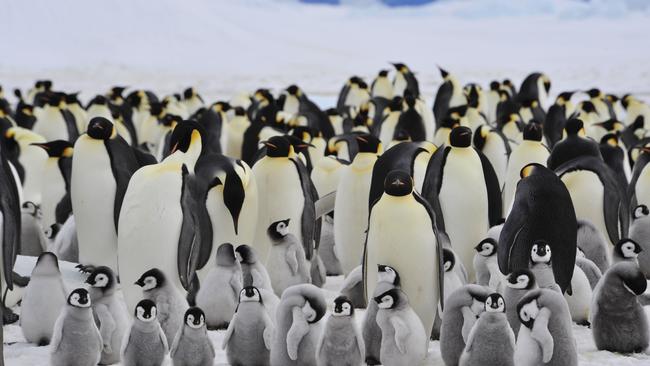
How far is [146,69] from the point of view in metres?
40.4

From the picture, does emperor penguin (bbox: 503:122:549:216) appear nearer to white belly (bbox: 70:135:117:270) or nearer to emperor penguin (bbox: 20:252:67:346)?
white belly (bbox: 70:135:117:270)

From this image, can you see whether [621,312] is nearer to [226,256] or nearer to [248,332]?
[248,332]

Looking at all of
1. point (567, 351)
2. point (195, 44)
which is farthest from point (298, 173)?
point (195, 44)

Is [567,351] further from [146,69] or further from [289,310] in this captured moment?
[146,69]

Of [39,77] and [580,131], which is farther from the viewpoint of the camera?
[39,77]

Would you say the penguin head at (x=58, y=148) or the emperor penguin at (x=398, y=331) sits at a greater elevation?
the penguin head at (x=58, y=148)

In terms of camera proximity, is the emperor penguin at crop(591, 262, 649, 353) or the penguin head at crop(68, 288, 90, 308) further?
the emperor penguin at crop(591, 262, 649, 353)

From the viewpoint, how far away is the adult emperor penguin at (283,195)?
5625 mm

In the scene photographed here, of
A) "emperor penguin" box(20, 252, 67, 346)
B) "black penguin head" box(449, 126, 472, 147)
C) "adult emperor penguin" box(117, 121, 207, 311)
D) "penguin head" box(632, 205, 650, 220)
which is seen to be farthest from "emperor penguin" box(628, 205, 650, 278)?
"emperor penguin" box(20, 252, 67, 346)

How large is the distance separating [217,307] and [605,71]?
31.7m

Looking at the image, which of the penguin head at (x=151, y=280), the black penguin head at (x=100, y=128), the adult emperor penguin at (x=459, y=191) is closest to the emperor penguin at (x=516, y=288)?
the adult emperor penguin at (x=459, y=191)

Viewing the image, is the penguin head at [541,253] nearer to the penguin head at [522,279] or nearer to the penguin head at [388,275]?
the penguin head at [522,279]

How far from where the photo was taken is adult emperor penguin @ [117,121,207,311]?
461 centimetres

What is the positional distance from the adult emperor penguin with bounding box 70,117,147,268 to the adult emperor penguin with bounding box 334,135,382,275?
1.24 meters
